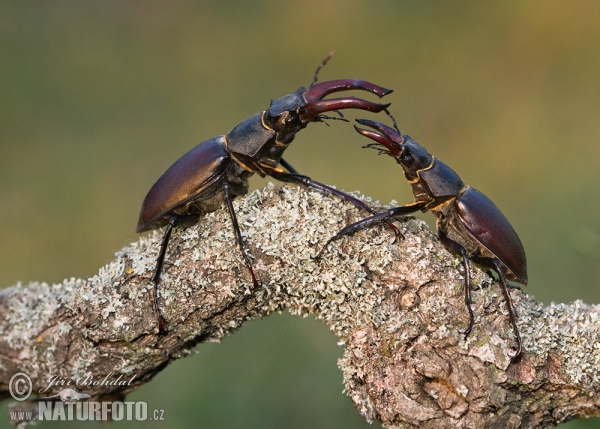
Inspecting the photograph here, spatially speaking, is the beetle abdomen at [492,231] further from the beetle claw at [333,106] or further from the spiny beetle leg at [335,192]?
the beetle claw at [333,106]

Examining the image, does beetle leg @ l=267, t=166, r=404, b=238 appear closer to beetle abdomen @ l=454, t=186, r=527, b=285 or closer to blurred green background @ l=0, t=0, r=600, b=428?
beetle abdomen @ l=454, t=186, r=527, b=285

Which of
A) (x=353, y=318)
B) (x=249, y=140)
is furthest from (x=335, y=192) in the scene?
(x=249, y=140)

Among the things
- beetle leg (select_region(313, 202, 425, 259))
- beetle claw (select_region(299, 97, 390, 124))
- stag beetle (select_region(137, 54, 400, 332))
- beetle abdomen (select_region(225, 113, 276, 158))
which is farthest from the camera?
beetle abdomen (select_region(225, 113, 276, 158))

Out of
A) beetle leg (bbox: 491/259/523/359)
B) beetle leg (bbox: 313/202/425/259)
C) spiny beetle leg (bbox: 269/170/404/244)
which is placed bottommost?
beetle leg (bbox: 491/259/523/359)

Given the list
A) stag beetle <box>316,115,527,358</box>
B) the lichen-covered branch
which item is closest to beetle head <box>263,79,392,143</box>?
stag beetle <box>316,115,527,358</box>

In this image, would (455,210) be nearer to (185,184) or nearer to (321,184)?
(321,184)

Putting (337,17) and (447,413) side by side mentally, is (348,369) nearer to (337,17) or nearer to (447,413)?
(447,413)

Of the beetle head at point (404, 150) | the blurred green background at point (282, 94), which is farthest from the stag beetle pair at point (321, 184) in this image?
the blurred green background at point (282, 94)

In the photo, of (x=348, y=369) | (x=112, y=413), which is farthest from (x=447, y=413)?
(x=112, y=413)
